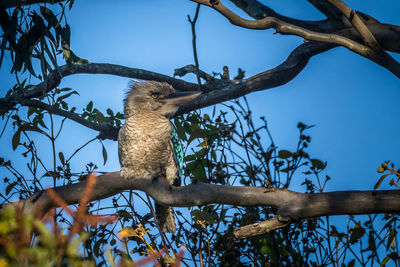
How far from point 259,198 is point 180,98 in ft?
2.56

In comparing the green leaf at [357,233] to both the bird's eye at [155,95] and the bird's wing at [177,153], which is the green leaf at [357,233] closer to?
the bird's wing at [177,153]

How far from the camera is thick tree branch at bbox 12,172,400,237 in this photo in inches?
54.2

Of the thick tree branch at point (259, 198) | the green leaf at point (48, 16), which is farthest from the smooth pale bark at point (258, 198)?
the green leaf at point (48, 16)

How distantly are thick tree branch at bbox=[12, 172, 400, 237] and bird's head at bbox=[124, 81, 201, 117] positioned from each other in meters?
0.50

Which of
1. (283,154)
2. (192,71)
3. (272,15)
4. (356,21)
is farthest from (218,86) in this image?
(356,21)

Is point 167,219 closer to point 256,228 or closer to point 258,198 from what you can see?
point 258,198

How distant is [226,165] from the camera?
176cm

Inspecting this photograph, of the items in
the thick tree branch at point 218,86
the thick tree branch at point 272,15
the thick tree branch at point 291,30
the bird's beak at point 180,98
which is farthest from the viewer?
the thick tree branch at point 272,15

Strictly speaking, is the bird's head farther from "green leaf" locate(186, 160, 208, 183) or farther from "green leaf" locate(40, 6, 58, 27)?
"green leaf" locate(40, 6, 58, 27)

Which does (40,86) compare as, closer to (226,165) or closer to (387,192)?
(226,165)

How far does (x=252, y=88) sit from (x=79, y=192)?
1220mm

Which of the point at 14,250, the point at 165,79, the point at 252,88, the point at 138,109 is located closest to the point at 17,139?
the point at 138,109

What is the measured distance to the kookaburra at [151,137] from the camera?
1.93 m

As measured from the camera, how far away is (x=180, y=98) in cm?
203
